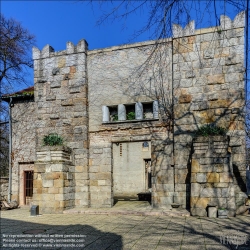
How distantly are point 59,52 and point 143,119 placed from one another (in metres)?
4.23

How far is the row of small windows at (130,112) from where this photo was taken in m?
9.80

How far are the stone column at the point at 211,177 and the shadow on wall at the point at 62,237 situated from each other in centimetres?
311

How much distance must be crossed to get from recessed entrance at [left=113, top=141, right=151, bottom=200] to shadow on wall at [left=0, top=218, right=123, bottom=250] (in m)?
11.2

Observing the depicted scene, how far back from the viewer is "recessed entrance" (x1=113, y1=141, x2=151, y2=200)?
59.1 ft

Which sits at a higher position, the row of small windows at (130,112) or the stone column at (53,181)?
the row of small windows at (130,112)

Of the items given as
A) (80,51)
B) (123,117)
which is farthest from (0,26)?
(123,117)

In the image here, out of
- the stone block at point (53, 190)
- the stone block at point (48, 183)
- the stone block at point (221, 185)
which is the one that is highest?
the stone block at point (221, 185)

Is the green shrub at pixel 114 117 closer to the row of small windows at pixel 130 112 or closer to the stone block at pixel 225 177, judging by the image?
the row of small windows at pixel 130 112

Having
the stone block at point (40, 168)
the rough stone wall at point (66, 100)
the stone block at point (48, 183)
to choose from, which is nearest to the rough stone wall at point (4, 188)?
the rough stone wall at point (66, 100)

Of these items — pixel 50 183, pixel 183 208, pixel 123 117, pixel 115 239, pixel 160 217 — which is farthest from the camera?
pixel 123 117

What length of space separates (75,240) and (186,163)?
473 centimetres

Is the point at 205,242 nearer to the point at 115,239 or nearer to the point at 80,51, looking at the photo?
the point at 115,239

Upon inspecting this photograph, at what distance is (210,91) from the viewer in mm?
9094

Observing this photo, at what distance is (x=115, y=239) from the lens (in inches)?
214
